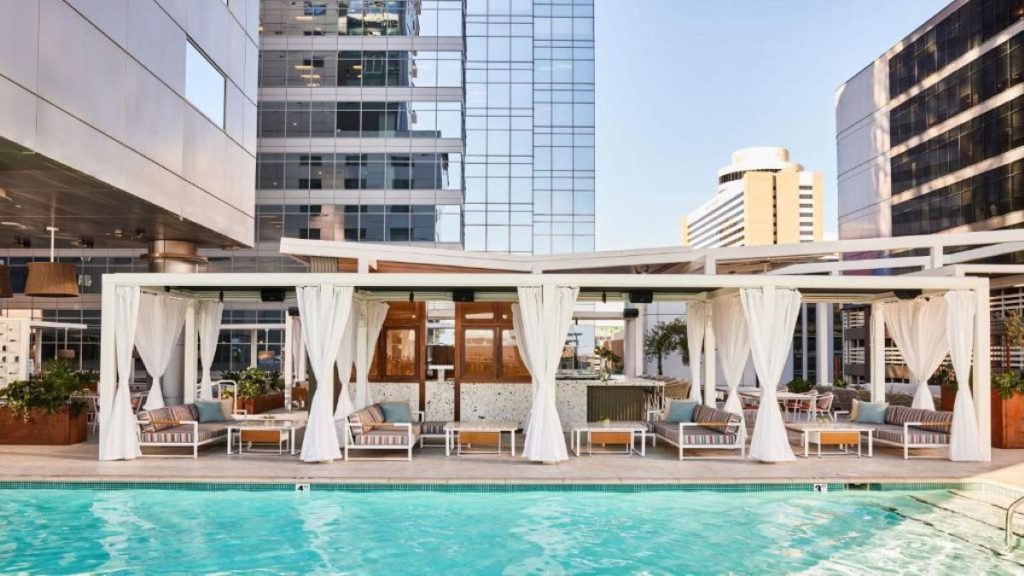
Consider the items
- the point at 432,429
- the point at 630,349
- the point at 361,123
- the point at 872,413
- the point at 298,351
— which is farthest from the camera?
the point at 361,123

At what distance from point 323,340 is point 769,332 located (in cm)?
618

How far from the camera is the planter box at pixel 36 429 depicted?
13.1 m

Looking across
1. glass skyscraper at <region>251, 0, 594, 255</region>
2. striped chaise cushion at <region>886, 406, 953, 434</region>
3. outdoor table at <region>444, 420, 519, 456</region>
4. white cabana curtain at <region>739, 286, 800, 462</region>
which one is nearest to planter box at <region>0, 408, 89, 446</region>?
outdoor table at <region>444, 420, 519, 456</region>

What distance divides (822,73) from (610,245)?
2385 centimetres

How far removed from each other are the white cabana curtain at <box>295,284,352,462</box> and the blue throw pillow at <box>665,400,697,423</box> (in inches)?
207

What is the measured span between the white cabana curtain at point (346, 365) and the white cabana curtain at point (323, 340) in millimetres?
1347

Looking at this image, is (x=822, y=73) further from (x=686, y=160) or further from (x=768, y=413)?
(x=768, y=413)

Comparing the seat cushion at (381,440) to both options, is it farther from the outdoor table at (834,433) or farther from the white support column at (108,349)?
the outdoor table at (834,433)

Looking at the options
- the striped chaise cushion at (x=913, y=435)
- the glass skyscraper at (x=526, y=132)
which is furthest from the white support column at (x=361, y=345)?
the glass skyscraper at (x=526, y=132)

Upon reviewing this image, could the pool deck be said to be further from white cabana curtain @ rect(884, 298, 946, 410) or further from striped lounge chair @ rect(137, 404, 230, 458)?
white cabana curtain @ rect(884, 298, 946, 410)

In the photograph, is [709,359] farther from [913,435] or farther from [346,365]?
[346,365]

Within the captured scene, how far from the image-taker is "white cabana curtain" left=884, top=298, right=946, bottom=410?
539 inches

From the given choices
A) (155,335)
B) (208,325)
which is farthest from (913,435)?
(208,325)

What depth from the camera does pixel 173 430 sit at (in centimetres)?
1202
